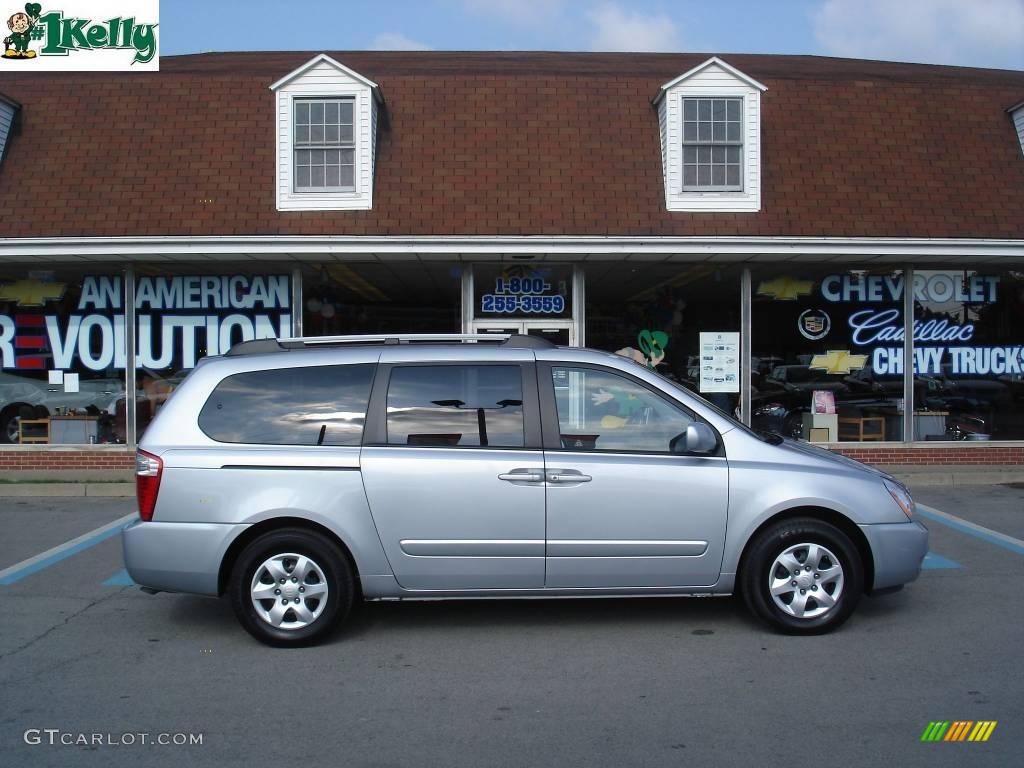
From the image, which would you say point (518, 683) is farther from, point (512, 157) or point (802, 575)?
point (512, 157)

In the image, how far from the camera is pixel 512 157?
40.8 feet

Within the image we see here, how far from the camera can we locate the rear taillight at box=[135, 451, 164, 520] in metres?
5.53

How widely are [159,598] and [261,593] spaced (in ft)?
5.57

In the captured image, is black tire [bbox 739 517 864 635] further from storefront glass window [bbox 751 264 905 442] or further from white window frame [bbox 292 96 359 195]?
white window frame [bbox 292 96 359 195]

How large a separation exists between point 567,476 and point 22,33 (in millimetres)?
12512

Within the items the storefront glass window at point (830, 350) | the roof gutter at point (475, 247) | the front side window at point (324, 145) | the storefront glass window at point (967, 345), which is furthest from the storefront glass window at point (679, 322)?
the front side window at point (324, 145)

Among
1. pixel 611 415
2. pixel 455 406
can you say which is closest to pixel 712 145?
pixel 611 415

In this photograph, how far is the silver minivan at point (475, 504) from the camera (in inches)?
216

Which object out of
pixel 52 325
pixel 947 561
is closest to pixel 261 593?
pixel 947 561

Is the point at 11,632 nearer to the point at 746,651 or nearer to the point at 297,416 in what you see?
the point at 297,416

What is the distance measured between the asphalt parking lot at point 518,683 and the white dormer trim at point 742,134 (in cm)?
659

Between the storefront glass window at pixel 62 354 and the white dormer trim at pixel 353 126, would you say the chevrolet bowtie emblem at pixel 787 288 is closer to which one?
the white dormer trim at pixel 353 126

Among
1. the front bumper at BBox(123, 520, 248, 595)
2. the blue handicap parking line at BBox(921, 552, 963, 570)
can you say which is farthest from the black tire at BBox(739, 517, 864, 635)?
the front bumper at BBox(123, 520, 248, 595)

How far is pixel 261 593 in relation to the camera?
18.0 feet
